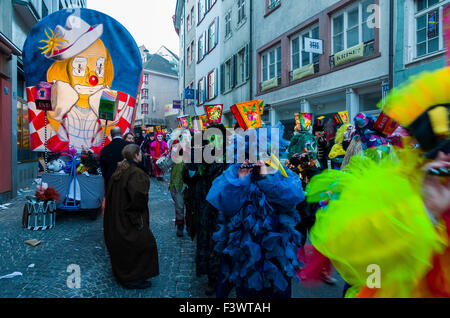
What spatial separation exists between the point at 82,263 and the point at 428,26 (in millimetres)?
9159

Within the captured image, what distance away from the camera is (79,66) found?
254 inches

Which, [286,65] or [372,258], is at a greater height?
[286,65]

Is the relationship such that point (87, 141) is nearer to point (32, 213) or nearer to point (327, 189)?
point (32, 213)

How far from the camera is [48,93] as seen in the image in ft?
19.4

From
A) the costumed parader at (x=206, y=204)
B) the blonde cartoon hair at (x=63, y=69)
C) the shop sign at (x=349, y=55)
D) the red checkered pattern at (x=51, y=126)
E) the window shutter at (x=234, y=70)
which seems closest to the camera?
the costumed parader at (x=206, y=204)

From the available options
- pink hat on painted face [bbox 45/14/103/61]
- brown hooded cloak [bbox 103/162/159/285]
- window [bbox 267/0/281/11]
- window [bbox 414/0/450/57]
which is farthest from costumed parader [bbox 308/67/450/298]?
window [bbox 267/0/281/11]

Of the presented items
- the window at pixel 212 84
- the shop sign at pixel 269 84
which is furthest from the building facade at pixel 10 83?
the window at pixel 212 84

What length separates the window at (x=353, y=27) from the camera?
9789 millimetres

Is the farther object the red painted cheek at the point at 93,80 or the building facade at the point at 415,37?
the building facade at the point at 415,37

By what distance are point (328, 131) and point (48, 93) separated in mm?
8644

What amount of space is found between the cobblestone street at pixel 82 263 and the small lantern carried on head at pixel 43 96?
2178 mm

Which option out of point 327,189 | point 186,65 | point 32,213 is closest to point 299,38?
point 32,213

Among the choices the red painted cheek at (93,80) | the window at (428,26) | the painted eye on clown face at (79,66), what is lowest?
the red painted cheek at (93,80)

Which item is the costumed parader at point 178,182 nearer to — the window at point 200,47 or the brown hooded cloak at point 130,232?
the brown hooded cloak at point 130,232
